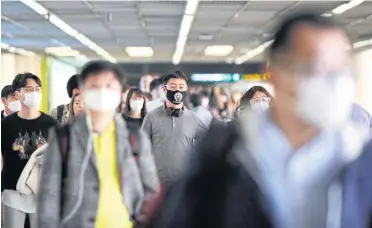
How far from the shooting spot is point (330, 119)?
1325 mm

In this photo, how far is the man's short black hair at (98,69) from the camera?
3247 mm

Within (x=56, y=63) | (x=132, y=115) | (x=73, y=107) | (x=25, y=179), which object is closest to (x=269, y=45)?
(x=25, y=179)

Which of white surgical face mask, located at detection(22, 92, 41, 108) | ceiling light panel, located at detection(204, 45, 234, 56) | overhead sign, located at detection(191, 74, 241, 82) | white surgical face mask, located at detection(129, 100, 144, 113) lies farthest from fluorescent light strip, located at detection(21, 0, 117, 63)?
white surgical face mask, located at detection(22, 92, 41, 108)

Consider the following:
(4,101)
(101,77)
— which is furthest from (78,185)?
(4,101)

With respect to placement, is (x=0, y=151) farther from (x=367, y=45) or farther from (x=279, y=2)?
(x=367, y=45)

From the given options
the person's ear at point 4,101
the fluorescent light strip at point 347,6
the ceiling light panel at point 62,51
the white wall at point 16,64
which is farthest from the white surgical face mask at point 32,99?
the ceiling light panel at point 62,51

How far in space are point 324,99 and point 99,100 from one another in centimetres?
202

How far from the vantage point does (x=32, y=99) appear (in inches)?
191

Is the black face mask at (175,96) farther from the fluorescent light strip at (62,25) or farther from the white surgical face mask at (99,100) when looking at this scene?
the fluorescent light strip at (62,25)

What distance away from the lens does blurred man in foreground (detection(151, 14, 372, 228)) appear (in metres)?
1.30

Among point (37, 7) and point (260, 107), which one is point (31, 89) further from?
point (37, 7)

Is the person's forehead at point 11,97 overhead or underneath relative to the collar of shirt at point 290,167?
underneath

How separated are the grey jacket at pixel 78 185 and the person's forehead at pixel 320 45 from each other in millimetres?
1795

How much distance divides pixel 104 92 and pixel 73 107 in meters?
1.49
